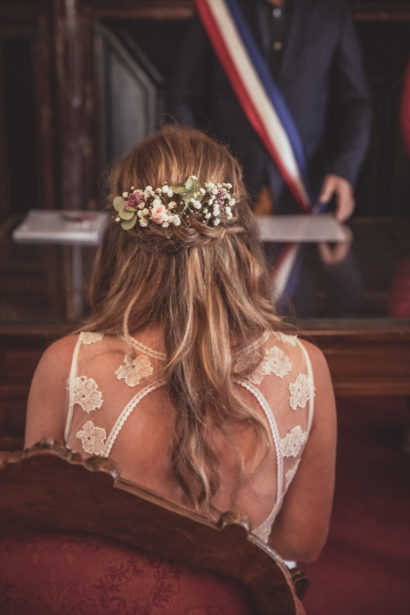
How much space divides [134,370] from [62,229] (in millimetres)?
1136

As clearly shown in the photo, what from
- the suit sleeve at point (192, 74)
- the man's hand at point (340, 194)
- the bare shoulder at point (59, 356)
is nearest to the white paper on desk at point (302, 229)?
the man's hand at point (340, 194)

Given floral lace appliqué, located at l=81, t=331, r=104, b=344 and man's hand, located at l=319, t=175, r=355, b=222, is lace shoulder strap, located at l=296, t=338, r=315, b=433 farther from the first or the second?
man's hand, located at l=319, t=175, r=355, b=222

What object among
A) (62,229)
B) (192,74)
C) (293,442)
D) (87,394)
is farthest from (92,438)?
(192,74)

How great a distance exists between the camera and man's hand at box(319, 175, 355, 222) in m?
2.32

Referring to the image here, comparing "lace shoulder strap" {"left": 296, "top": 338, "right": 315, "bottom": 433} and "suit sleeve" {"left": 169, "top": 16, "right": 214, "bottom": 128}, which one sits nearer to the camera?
"lace shoulder strap" {"left": 296, "top": 338, "right": 315, "bottom": 433}

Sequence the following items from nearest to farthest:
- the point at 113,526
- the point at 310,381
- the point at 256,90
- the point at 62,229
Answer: the point at 113,526 → the point at 310,381 → the point at 62,229 → the point at 256,90

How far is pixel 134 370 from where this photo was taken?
104 cm

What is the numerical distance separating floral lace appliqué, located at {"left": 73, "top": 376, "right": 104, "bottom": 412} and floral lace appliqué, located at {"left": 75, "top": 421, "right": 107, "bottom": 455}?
24 mm

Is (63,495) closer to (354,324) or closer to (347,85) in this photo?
(354,324)

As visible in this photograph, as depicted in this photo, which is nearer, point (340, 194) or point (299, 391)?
point (299, 391)

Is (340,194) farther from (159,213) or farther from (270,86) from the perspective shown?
(159,213)

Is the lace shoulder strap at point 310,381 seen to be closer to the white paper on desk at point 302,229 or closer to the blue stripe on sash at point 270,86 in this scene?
the white paper on desk at point 302,229

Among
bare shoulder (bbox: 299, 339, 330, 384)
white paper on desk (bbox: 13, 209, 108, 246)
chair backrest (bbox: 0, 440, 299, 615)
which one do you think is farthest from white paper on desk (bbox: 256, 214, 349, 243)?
Answer: chair backrest (bbox: 0, 440, 299, 615)

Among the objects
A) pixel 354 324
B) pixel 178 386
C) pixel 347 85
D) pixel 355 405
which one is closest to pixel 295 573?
pixel 178 386
